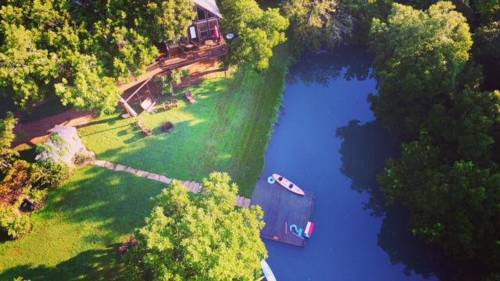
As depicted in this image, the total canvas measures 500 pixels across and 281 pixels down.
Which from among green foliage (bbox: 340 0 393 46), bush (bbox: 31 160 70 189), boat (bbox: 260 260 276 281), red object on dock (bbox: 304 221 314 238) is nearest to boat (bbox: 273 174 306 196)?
red object on dock (bbox: 304 221 314 238)

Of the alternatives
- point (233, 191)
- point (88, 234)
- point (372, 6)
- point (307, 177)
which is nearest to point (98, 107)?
point (88, 234)

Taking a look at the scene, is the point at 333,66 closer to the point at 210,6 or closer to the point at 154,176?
the point at 210,6

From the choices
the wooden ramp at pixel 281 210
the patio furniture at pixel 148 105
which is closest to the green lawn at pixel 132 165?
the patio furniture at pixel 148 105

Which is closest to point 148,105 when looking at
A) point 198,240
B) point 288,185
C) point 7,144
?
point 7,144

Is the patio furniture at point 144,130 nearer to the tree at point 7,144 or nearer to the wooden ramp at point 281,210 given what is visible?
the tree at point 7,144

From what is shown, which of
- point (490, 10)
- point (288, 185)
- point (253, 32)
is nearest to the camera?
point (288, 185)
